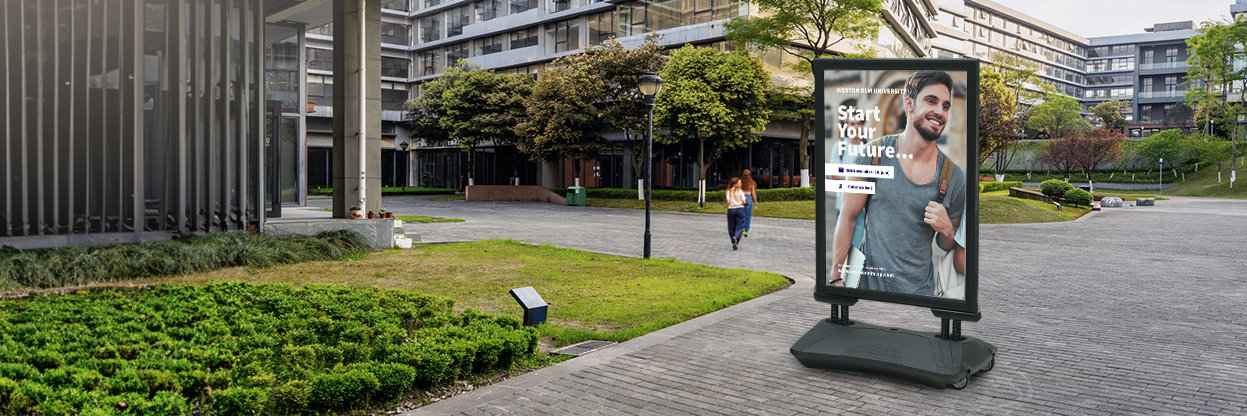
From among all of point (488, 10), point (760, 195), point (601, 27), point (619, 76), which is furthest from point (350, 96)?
point (488, 10)

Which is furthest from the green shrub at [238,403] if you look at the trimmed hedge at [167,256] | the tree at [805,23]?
the tree at [805,23]

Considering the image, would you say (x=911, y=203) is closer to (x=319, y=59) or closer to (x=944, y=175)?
(x=944, y=175)

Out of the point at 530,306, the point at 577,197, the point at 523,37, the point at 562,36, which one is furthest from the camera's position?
the point at 523,37

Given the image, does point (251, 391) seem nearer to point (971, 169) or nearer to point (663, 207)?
point (971, 169)

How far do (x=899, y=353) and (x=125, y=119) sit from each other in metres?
11.1

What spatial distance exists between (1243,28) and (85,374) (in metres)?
65.8

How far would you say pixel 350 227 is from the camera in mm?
13844

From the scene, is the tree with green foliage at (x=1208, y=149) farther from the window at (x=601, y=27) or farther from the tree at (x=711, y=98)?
the window at (x=601, y=27)

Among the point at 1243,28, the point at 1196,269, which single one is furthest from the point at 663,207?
the point at 1243,28

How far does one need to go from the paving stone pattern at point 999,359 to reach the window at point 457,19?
51272 millimetres

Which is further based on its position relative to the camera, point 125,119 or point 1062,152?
point 1062,152

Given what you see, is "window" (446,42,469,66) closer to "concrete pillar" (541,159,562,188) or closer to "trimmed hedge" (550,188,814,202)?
"concrete pillar" (541,159,562,188)

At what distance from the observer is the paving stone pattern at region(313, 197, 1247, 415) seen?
5.19 m

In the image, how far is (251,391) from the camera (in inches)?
182
